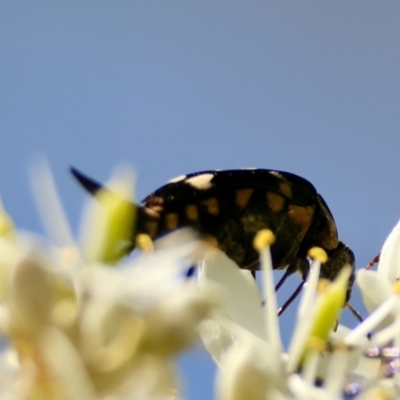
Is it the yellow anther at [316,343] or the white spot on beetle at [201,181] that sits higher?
the white spot on beetle at [201,181]

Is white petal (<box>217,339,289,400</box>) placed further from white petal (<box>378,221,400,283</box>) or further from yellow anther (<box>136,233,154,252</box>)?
white petal (<box>378,221,400,283</box>)

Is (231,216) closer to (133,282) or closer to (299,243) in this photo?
(299,243)

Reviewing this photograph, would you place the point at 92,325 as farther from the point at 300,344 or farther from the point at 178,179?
the point at 178,179

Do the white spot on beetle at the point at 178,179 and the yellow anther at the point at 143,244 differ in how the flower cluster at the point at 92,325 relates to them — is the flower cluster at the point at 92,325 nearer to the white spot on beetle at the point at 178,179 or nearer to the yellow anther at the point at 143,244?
the yellow anther at the point at 143,244

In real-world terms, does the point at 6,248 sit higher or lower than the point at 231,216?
higher

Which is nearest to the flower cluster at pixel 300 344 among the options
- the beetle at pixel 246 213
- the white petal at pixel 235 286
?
the white petal at pixel 235 286

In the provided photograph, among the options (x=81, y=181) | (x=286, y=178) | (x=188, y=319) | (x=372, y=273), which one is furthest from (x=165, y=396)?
(x=286, y=178)

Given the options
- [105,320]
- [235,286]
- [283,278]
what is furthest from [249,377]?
[283,278]

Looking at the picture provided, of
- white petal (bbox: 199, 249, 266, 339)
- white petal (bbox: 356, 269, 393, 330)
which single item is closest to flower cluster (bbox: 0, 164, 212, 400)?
white petal (bbox: 199, 249, 266, 339)

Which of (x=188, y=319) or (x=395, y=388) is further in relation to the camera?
(x=395, y=388)
